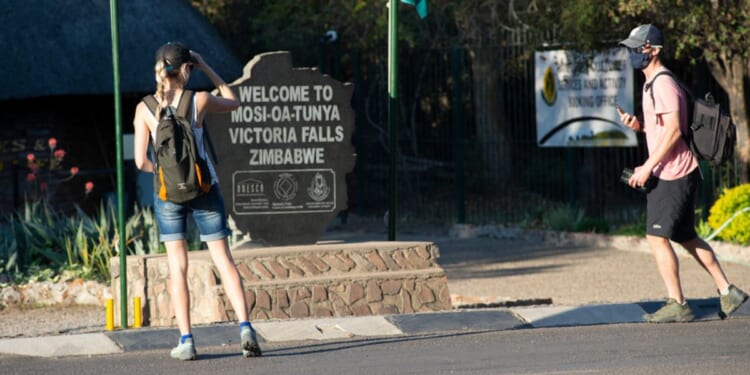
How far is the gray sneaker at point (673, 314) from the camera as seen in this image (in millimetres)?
8805

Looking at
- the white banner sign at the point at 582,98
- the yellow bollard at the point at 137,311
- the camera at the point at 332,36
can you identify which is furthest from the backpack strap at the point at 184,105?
the camera at the point at 332,36

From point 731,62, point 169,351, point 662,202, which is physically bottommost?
point 169,351

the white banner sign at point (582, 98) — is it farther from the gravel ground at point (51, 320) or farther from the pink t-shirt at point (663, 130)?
the pink t-shirt at point (663, 130)

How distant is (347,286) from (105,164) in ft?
31.6

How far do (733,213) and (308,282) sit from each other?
607 cm

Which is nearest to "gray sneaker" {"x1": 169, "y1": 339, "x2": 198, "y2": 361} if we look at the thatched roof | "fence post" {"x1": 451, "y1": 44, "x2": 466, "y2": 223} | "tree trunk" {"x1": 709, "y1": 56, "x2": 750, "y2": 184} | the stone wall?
the stone wall

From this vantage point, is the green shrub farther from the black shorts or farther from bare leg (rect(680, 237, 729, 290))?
the black shorts

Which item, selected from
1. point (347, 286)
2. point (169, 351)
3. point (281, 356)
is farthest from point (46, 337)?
point (347, 286)

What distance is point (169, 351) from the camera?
26.9ft

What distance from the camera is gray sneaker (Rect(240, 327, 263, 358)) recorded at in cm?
777

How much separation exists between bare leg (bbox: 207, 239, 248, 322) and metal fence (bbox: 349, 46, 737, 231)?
922cm

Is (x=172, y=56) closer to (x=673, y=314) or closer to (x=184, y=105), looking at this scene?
(x=184, y=105)

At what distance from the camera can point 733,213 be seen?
14258 millimetres

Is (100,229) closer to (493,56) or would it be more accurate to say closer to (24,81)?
(24,81)
